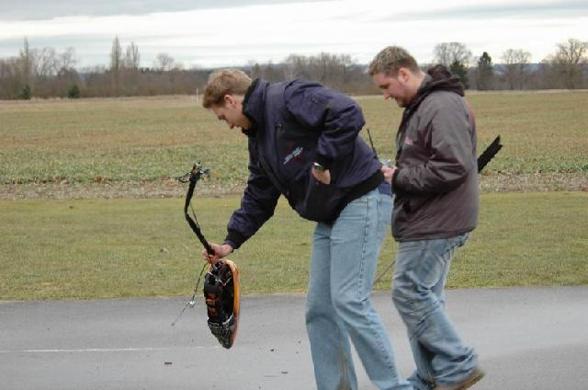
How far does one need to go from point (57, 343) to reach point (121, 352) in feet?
1.90

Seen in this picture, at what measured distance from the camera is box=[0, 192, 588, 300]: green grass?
959cm

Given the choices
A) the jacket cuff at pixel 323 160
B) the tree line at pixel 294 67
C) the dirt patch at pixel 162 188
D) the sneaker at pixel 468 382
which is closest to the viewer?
the jacket cuff at pixel 323 160

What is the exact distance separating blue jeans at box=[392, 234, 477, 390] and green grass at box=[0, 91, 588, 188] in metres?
15.7

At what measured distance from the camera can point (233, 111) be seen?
5281 mm

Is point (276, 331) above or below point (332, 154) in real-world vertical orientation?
below

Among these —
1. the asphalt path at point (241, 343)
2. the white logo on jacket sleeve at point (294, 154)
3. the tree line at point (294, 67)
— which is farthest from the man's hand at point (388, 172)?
the tree line at point (294, 67)

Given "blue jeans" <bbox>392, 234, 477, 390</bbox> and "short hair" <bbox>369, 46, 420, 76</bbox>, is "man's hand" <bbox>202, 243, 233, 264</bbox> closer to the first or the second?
"blue jeans" <bbox>392, 234, 477, 390</bbox>

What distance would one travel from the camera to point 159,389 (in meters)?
6.19

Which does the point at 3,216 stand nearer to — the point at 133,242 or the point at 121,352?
the point at 133,242

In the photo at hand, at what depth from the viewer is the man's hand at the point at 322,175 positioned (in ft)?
16.6

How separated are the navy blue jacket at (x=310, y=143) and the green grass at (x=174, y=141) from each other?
52.0ft

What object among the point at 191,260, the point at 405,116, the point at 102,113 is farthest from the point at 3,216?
the point at 102,113

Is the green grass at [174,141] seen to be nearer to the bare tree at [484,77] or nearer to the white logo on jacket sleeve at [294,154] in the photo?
the white logo on jacket sleeve at [294,154]

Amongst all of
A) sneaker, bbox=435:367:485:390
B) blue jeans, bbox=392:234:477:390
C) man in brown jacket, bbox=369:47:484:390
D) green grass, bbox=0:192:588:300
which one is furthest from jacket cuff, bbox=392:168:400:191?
green grass, bbox=0:192:588:300
